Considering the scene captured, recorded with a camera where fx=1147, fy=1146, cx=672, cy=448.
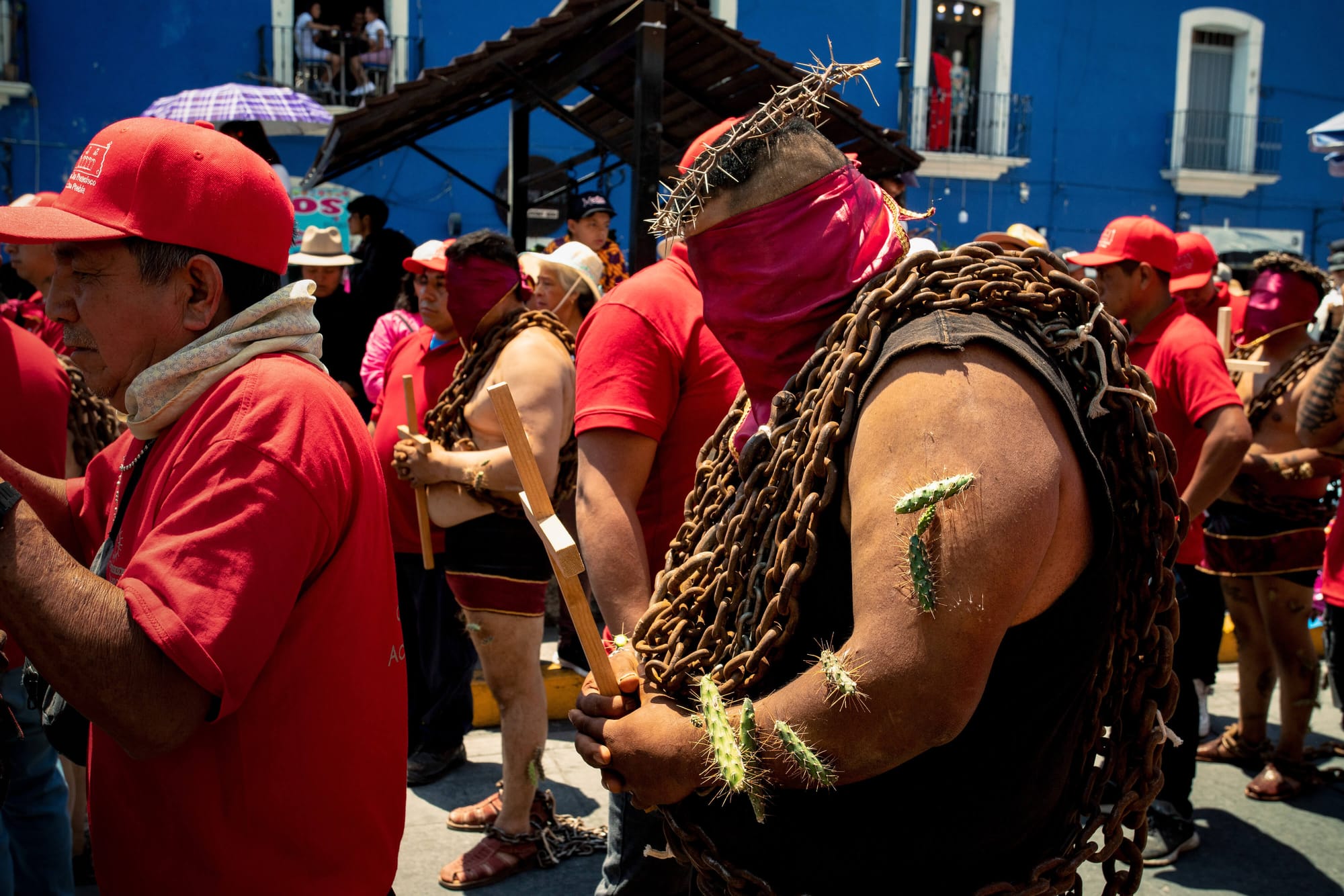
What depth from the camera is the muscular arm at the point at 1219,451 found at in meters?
4.52

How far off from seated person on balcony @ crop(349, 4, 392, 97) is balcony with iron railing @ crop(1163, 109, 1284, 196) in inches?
529

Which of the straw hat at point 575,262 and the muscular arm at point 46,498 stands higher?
the straw hat at point 575,262

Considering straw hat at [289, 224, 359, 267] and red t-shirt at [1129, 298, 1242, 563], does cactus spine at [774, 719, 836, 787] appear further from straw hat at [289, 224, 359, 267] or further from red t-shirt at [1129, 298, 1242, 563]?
straw hat at [289, 224, 359, 267]

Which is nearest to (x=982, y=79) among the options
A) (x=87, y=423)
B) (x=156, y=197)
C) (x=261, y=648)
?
(x=87, y=423)

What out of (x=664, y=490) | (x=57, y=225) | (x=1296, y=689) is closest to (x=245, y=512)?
(x=57, y=225)

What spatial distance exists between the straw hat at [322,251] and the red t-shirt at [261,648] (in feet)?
19.7

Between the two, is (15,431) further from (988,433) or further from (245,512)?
(988,433)

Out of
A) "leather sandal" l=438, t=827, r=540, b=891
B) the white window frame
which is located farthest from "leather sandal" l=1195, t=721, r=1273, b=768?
the white window frame

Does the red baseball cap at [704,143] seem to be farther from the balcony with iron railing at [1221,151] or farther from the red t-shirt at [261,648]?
the balcony with iron railing at [1221,151]

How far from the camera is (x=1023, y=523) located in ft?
5.25

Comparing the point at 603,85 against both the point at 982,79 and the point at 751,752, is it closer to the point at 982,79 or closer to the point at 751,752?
the point at 751,752

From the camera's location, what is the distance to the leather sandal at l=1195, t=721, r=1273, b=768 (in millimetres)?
5680

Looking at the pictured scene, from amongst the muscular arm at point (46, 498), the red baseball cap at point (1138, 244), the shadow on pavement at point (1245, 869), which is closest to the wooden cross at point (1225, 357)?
the red baseball cap at point (1138, 244)

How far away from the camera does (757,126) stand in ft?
6.70
